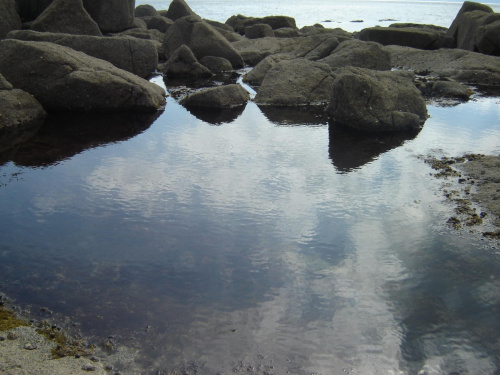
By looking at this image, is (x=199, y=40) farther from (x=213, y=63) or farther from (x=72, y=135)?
(x=72, y=135)

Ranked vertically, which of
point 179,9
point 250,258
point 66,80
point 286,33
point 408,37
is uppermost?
point 66,80

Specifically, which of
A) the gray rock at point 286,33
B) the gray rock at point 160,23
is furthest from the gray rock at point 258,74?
the gray rock at point 160,23

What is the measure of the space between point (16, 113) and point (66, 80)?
1428 millimetres

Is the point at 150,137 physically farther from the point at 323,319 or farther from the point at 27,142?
the point at 323,319

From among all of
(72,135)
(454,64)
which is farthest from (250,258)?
(454,64)

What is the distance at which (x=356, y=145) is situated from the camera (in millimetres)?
10078

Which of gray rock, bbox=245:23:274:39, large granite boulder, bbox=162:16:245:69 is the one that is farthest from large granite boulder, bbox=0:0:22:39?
gray rock, bbox=245:23:274:39

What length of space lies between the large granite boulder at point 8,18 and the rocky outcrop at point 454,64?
12649 mm

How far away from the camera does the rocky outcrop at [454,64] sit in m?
18.0

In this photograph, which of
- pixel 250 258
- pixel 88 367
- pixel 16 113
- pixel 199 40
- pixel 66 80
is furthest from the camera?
pixel 199 40

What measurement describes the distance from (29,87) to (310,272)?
28.8ft

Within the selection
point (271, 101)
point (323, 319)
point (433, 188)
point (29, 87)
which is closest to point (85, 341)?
point (323, 319)

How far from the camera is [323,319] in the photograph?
4.65 meters

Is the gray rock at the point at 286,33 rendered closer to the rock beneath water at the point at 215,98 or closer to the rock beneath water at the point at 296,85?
the rock beneath water at the point at 296,85
